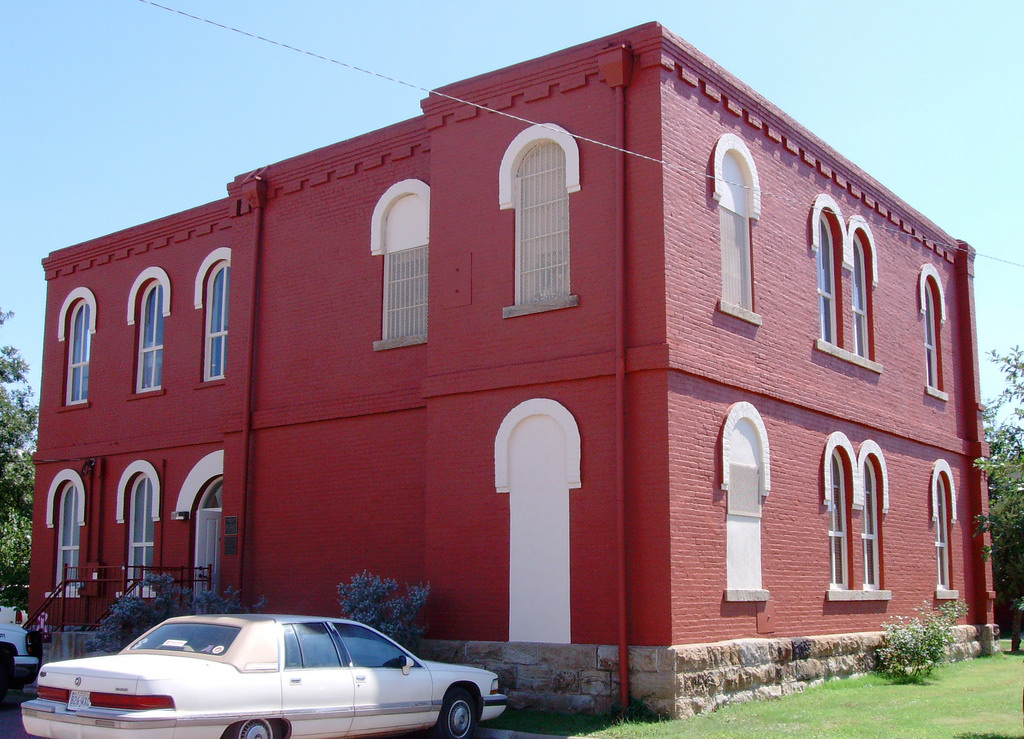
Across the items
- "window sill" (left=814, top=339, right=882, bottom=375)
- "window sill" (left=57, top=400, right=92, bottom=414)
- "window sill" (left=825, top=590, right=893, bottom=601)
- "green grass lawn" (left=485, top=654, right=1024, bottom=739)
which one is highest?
"window sill" (left=814, top=339, right=882, bottom=375)

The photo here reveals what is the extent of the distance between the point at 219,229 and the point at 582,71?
8.35 m

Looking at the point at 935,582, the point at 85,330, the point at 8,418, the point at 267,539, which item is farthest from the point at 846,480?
the point at 8,418

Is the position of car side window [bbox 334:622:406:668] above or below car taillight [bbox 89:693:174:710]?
above

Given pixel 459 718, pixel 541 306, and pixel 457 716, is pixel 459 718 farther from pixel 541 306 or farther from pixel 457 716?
pixel 541 306

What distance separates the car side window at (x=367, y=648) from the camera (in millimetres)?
10742

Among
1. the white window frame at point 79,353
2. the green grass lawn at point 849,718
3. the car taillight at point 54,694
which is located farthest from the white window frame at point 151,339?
the car taillight at point 54,694

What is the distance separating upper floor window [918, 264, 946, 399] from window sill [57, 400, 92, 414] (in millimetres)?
16347

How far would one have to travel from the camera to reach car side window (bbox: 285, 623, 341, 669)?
10.2m

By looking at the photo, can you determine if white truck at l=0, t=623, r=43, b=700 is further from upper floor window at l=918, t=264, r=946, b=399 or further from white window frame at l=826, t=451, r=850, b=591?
upper floor window at l=918, t=264, r=946, b=399

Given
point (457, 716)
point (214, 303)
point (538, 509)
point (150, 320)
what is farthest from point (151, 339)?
point (457, 716)

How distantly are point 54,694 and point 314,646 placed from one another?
2.28 m

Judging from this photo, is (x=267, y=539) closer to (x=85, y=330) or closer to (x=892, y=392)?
Result: (x=85, y=330)

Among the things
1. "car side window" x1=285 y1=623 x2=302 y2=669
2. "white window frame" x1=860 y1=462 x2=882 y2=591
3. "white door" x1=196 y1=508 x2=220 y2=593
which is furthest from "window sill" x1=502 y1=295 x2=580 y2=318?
"white door" x1=196 y1=508 x2=220 y2=593

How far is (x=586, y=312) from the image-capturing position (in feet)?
46.1
